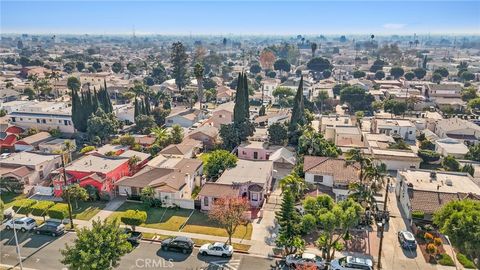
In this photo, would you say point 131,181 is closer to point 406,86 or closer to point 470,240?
point 470,240

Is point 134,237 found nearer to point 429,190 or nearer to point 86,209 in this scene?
point 86,209

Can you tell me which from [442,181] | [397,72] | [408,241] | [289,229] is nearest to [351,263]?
[289,229]

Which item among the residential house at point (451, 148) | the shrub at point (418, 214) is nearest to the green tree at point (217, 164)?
the shrub at point (418, 214)

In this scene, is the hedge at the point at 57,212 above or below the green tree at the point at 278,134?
below

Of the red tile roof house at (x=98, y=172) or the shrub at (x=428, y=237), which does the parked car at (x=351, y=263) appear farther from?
the red tile roof house at (x=98, y=172)

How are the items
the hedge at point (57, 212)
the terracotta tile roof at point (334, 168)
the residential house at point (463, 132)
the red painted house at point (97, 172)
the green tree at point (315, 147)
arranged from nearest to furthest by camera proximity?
the hedge at point (57, 212)
the terracotta tile roof at point (334, 168)
the red painted house at point (97, 172)
the green tree at point (315, 147)
the residential house at point (463, 132)

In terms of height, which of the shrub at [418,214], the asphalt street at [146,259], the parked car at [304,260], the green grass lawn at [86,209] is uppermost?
the shrub at [418,214]
